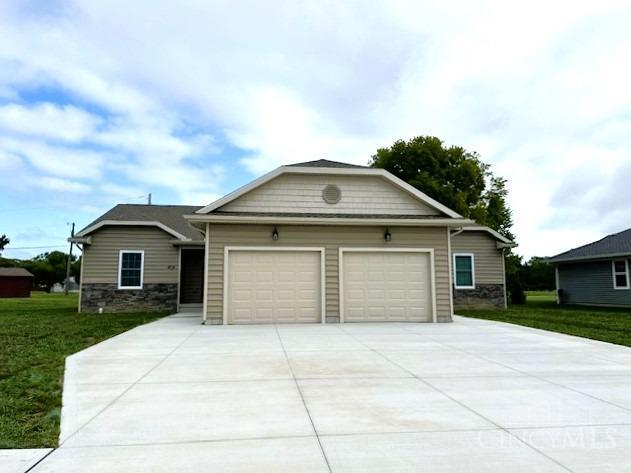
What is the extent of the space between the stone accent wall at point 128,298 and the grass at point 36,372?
4.14 meters

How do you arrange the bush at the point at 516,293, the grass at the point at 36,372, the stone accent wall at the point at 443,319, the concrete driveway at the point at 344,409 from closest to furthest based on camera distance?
the concrete driveway at the point at 344,409 → the grass at the point at 36,372 → the stone accent wall at the point at 443,319 → the bush at the point at 516,293

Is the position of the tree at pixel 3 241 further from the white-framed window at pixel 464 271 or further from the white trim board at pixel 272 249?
the white-framed window at pixel 464 271

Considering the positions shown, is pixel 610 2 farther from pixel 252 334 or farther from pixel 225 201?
pixel 252 334

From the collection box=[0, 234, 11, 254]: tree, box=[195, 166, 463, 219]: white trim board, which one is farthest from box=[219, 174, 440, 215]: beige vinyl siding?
box=[0, 234, 11, 254]: tree

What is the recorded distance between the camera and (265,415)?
3.86 metres

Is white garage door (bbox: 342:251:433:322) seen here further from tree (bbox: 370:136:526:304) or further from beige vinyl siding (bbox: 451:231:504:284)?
tree (bbox: 370:136:526:304)

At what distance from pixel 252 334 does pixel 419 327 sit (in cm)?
424

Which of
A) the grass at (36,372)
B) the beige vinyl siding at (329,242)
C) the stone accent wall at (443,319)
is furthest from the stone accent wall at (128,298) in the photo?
the stone accent wall at (443,319)

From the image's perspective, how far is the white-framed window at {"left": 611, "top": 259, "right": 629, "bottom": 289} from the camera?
738 inches

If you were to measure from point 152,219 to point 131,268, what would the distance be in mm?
2388

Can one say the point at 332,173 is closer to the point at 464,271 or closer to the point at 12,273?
the point at 464,271

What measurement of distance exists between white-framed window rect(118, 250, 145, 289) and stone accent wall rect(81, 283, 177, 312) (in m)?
0.26

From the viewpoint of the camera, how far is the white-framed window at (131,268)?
52.4 feet

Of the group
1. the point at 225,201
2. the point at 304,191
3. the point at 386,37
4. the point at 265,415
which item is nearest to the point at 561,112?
the point at 386,37
